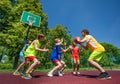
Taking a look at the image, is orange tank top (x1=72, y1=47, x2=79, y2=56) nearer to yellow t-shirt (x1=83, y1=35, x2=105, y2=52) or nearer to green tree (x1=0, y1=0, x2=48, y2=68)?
yellow t-shirt (x1=83, y1=35, x2=105, y2=52)

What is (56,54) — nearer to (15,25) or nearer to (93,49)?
(93,49)

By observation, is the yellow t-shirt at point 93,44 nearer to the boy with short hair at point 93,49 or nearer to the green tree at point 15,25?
the boy with short hair at point 93,49

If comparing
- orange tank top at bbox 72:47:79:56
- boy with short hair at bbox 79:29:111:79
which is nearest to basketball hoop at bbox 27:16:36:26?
orange tank top at bbox 72:47:79:56

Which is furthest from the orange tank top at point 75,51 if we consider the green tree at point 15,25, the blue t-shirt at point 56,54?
the green tree at point 15,25

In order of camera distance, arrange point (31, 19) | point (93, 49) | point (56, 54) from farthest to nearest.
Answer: point (31, 19), point (56, 54), point (93, 49)

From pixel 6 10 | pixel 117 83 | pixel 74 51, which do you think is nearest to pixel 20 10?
pixel 6 10

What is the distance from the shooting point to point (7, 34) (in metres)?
34.2

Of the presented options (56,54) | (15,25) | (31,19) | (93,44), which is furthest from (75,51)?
(15,25)

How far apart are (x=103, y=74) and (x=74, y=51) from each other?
14.5ft

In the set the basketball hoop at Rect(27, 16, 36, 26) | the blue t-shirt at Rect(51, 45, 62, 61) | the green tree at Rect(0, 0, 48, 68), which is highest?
the green tree at Rect(0, 0, 48, 68)

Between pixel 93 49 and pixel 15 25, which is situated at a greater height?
pixel 15 25

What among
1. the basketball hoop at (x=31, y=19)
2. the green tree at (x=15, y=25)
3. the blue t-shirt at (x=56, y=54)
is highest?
the green tree at (x=15, y=25)

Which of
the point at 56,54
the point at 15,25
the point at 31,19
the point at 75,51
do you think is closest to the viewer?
the point at 56,54

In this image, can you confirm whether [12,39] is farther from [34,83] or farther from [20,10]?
[34,83]
